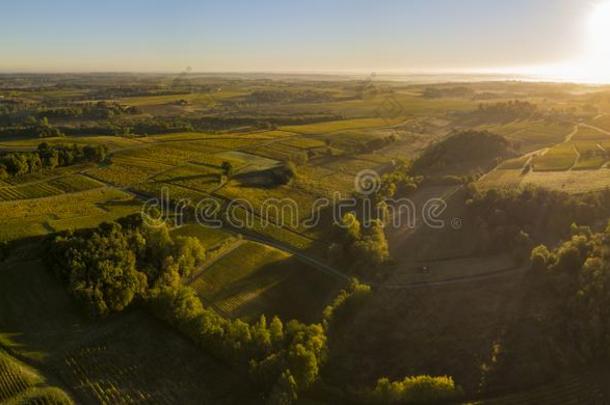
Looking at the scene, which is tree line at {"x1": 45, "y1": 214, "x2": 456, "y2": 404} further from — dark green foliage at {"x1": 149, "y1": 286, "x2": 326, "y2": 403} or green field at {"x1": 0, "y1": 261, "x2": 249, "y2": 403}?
green field at {"x1": 0, "y1": 261, "x2": 249, "y2": 403}

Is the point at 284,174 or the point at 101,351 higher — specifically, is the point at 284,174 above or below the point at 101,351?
above

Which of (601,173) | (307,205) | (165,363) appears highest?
(601,173)

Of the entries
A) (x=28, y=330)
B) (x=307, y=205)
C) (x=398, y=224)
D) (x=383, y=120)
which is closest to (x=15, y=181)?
(x=28, y=330)

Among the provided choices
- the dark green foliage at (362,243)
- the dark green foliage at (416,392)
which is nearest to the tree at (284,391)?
the dark green foliage at (416,392)

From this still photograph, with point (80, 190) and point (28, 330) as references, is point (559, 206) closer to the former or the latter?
point (28, 330)

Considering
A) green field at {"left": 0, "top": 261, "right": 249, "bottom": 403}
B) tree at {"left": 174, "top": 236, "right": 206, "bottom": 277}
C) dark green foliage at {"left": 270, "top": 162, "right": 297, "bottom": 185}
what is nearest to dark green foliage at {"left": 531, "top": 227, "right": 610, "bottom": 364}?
green field at {"left": 0, "top": 261, "right": 249, "bottom": 403}

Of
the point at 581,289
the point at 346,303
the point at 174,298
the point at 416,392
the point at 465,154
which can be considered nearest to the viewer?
the point at 416,392

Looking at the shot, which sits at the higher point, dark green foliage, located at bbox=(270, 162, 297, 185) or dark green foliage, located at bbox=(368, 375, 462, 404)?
dark green foliage, located at bbox=(270, 162, 297, 185)

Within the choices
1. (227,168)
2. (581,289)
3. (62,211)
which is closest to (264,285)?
(62,211)

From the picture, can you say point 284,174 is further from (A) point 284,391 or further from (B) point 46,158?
(A) point 284,391

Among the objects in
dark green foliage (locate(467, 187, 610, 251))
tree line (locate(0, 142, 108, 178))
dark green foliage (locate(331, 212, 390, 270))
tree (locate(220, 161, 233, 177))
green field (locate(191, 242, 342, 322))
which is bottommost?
green field (locate(191, 242, 342, 322))

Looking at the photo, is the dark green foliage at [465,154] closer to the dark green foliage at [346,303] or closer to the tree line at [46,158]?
the dark green foliage at [346,303]
